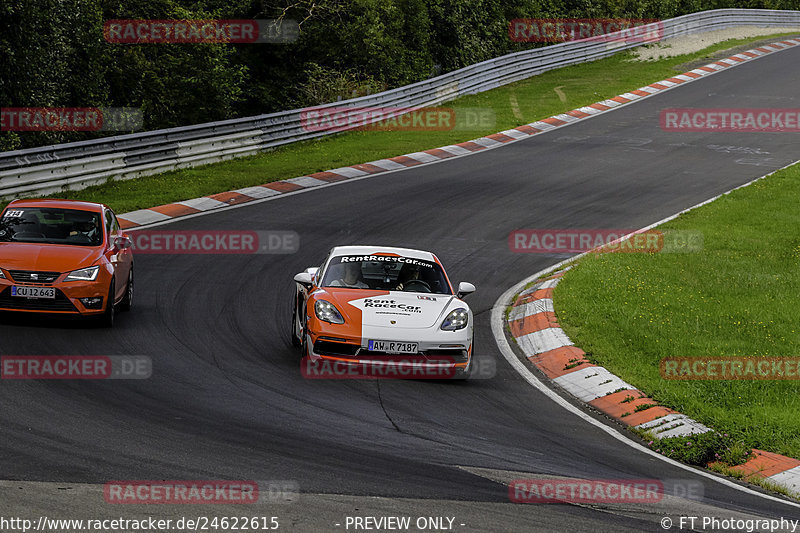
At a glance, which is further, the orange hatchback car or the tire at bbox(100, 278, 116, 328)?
the tire at bbox(100, 278, 116, 328)

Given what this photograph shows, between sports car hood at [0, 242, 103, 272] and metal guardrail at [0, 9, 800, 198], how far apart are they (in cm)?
788

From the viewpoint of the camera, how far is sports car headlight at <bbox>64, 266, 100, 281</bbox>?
1184cm

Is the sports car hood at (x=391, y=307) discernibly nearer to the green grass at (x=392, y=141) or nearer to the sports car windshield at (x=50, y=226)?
the sports car windshield at (x=50, y=226)

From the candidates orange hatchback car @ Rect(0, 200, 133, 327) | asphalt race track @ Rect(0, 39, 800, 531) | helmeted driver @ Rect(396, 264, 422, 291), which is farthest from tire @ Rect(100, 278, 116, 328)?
helmeted driver @ Rect(396, 264, 422, 291)

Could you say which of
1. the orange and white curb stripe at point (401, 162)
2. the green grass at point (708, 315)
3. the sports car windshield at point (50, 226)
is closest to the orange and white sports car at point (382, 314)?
the green grass at point (708, 315)

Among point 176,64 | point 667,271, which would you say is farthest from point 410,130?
point 667,271

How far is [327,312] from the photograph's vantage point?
35.7 ft

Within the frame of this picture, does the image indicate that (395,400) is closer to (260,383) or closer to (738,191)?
(260,383)

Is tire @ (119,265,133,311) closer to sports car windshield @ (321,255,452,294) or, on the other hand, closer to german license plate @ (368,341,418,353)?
sports car windshield @ (321,255,452,294)

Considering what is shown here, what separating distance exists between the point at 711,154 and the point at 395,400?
65.6 feet

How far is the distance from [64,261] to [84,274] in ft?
0.97

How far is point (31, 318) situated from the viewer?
12109 millimetres

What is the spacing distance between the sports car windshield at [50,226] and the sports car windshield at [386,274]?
321cm

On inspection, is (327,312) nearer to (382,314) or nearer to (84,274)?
(382,314)
